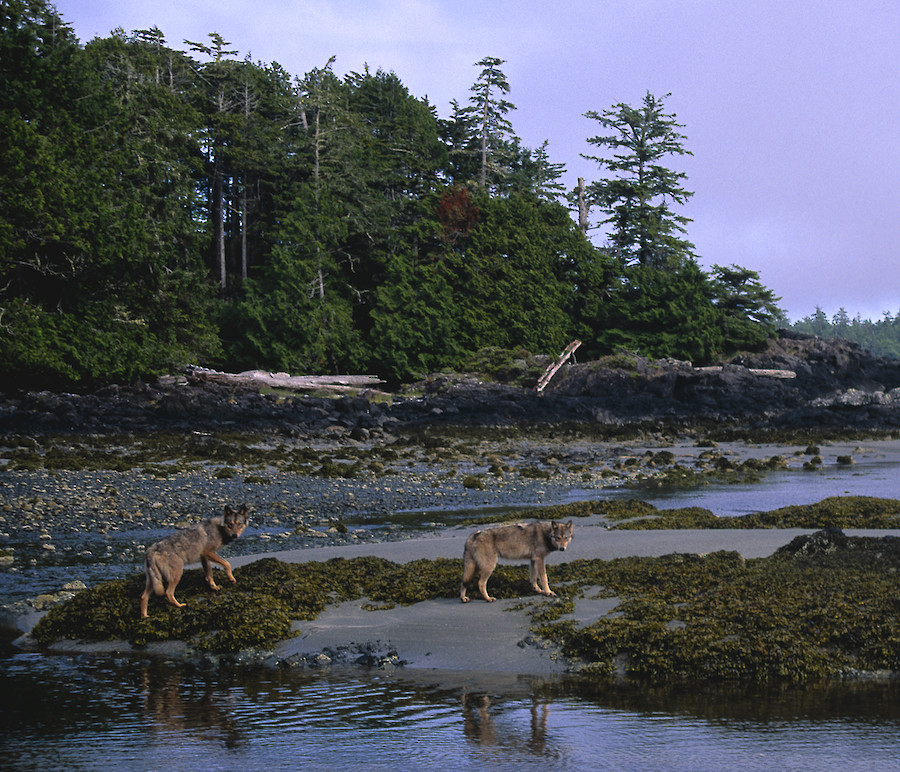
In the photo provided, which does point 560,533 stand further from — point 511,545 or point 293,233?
point 293,233

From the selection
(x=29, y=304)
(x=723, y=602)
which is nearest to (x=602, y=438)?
(x=29, y=304)

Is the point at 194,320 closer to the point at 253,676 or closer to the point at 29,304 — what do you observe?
the point at 29,304

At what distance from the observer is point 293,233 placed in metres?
48.5

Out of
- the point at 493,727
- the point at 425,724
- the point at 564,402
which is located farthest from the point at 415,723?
the point at 564,402

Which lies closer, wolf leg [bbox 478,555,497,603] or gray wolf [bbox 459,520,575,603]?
gray wolf [bbox 459,520,575,603]

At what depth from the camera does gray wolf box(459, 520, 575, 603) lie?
7773 millimetres

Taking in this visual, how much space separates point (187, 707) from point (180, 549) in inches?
84.7

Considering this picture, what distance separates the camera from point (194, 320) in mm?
41312

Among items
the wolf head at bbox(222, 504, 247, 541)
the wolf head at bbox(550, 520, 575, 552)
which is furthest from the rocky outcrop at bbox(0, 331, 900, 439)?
the wolf head at bbox(550, 520, 575, 552)

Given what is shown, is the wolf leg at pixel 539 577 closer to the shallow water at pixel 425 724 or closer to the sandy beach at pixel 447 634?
the sandy beach at pixel 447 634

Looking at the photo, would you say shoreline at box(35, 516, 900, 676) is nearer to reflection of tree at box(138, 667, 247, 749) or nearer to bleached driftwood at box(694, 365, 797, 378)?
reflection of tree at box(138, 667, 247, 749)

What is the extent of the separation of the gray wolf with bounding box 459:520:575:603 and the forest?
89.2 feet

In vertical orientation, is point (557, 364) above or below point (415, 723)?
above

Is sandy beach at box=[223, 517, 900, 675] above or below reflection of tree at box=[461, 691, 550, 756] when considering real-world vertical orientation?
above
